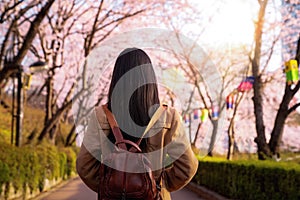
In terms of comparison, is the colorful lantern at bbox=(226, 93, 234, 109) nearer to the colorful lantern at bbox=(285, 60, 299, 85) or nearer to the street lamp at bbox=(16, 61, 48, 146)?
the street lamp at bbox=(16, 61, 48, 146)

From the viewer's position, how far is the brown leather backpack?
2.43 metres

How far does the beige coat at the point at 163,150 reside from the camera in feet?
8.66

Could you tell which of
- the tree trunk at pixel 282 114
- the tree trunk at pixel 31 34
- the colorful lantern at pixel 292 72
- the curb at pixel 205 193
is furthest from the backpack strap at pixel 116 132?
the curb at pixel 205 193

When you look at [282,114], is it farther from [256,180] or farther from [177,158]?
[177,158]

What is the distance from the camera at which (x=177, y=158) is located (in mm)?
2693

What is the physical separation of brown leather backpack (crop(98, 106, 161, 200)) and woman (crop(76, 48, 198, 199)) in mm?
104

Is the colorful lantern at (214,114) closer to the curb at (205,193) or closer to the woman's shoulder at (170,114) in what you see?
the curb at (205,193)

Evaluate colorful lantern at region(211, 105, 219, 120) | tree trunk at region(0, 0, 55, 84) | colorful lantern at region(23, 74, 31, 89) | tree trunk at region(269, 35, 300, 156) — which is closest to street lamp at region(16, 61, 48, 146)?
colorful lantern at region(23, 74, 31, 89)

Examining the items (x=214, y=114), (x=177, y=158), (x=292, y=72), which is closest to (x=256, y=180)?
(x=292, y=72)

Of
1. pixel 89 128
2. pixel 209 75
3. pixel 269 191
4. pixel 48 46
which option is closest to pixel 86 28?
pixel 48 46

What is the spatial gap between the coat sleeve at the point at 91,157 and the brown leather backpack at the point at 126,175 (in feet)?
0.58

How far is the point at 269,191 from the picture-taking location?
8336mm

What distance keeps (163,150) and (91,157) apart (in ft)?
1.28

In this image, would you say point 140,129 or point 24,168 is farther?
point 24,168
